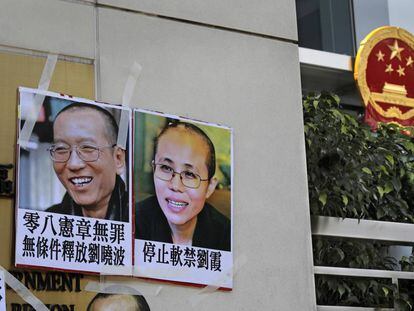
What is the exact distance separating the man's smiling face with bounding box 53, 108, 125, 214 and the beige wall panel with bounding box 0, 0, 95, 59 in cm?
52

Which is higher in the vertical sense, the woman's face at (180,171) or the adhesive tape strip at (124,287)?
the woman's face at (180,171)

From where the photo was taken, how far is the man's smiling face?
21.6 ft

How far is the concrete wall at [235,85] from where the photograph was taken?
22.9ft

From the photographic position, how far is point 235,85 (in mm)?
7684

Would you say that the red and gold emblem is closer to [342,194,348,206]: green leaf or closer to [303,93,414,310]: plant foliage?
[303,93,414,310]: plant foliage

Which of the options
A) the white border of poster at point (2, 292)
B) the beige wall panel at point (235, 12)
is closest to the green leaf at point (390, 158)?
the beige wall panel at point (235, 12)

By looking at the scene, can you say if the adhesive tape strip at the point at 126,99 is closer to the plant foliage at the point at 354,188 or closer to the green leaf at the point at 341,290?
the plant foliage at the point at 354,188

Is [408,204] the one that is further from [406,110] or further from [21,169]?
[21,169]

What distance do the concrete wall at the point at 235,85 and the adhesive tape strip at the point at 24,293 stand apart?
903mm

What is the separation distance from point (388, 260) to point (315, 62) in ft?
7.69

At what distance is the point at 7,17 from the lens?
668 centimetres

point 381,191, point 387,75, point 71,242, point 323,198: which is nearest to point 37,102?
point 71,242

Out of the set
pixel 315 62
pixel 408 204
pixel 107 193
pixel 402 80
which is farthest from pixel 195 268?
pixel 402 80

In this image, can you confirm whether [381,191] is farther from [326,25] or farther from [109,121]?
[109,121]
